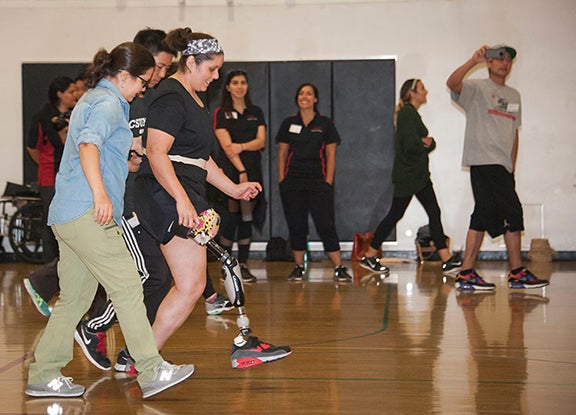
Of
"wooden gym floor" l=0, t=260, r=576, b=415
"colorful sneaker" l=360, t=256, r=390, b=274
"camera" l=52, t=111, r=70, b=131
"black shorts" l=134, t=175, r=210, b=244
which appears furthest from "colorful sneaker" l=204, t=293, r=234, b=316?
"colorful sneaker" l=360, t=256, r=390, b=274

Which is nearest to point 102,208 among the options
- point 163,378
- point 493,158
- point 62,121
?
point 163,378

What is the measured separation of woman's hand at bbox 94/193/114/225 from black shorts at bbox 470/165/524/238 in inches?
163

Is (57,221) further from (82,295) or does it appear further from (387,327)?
(387,327)

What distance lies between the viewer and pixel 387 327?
5.14 m

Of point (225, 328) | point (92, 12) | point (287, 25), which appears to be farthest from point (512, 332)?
point (92, 12)

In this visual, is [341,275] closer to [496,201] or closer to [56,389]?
[496,201]

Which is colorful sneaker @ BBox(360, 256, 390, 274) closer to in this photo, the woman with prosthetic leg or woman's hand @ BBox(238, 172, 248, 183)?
woman's hand @ BBox(238, 172, 248, 183)

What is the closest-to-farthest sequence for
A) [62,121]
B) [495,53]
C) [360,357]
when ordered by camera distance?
1. [360,357]
2. [62,121]
3. [495,53]

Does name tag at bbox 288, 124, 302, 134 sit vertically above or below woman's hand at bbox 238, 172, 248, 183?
above

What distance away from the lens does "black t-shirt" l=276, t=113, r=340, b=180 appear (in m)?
7.71

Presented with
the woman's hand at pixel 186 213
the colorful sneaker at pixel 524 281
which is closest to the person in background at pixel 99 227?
the woman's hand at pixel 186 213

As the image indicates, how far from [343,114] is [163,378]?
7.05 metres

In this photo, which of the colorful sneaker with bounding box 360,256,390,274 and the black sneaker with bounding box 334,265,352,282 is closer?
the black sneaker with bounding box 334,265,352,282

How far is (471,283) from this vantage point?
6828mm
